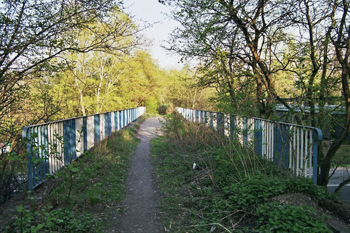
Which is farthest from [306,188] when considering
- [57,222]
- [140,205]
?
[57,222]

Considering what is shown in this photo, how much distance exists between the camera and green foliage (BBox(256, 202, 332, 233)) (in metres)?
3.08

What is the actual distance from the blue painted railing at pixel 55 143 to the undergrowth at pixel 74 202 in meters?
0.31

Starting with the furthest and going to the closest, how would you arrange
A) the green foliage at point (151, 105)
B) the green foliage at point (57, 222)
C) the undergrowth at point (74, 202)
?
the green foliage at point (151, 105) < the undergrowth at point (74, 202) < the green foliage at point (57, 222)

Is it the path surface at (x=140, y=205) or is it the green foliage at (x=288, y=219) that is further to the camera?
the path surface at (x=140, y=205)

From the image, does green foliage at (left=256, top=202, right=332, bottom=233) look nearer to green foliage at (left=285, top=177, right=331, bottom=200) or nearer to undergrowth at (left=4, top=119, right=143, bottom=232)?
green foliage at (left=285, top=177, right=331, bottom=200)

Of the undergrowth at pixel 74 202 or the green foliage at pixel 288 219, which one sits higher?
the green foliage at pixel 288 219

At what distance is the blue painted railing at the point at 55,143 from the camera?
4.17 m

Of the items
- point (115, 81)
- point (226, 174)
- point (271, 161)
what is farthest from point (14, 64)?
point (115, 81)

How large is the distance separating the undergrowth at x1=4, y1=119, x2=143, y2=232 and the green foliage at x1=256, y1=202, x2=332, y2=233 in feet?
7.60

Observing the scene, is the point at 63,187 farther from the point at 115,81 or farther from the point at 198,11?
the point at 115,81

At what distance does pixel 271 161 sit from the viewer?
19.6 feet

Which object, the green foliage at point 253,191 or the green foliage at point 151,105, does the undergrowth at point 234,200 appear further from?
the green foliage at point 151,105

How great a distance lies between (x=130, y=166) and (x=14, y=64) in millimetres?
4277

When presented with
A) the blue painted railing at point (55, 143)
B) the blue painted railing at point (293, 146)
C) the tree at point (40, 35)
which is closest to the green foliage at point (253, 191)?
the blue painted railing at point (293, 146)
